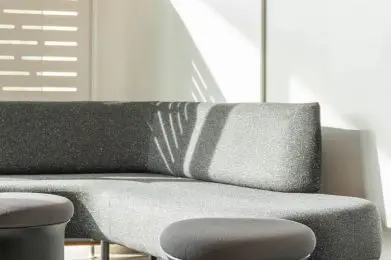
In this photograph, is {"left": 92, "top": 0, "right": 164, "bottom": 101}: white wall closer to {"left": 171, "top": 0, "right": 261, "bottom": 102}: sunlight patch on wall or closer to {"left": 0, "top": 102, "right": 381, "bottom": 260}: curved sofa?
{"left": 171, "top": 0, "right": 261, "bottom": 102}: sunlight patch on wall

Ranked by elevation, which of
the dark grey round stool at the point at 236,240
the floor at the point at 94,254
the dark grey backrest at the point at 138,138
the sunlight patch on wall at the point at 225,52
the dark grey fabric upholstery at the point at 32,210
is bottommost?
the floor at the point at 94,254

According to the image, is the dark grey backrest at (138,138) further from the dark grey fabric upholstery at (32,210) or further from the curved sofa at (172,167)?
the dark grey fabric upholstery at (32,210)

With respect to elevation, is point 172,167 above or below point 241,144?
below

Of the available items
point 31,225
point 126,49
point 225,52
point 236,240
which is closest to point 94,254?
point 126,49

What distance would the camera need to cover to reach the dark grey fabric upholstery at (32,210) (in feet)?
8.30

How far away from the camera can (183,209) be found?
2348 mm

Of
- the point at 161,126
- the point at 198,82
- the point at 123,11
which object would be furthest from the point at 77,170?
the point at 123,11

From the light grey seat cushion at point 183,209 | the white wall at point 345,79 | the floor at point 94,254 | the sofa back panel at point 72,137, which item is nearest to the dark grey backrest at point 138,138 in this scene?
the sofa back panel at point 72,137

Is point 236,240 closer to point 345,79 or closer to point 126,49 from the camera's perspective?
point 345,79

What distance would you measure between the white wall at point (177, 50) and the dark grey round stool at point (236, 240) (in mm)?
1447

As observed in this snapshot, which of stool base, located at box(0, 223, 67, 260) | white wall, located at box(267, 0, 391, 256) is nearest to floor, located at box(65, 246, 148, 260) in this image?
stool base, located at box(0, 223, 67, 260)

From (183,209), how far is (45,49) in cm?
206

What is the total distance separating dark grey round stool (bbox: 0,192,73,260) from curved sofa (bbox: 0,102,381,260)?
0.65 ft

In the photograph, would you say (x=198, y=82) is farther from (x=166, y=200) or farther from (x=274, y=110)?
(x=166, y=200)
